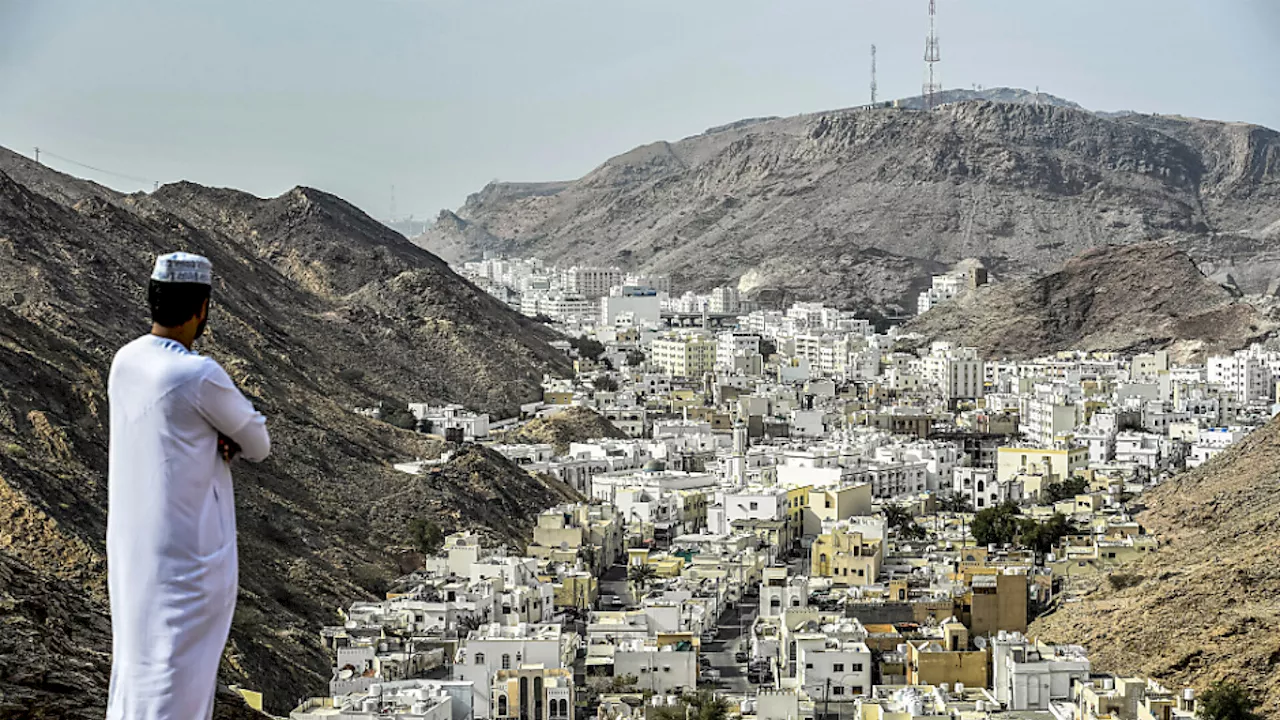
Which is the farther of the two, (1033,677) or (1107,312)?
(1107,312)

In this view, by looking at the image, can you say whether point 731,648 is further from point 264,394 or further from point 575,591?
point 264,394

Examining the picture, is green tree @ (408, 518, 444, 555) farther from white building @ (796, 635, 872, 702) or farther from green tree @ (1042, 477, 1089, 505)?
green tree @ (1042, 477, 1089, 505)

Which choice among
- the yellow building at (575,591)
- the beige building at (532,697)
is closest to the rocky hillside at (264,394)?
the beige building at (532,697)

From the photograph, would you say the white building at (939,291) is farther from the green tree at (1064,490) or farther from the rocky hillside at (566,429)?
the green tree at (1064,490)

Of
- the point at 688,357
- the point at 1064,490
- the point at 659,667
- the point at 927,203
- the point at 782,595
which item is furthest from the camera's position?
the point at 927,203

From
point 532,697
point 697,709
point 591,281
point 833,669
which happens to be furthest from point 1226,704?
point 591,281

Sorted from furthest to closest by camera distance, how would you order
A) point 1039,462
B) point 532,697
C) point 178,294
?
point 1039,462
point 532,697
point 178,294
